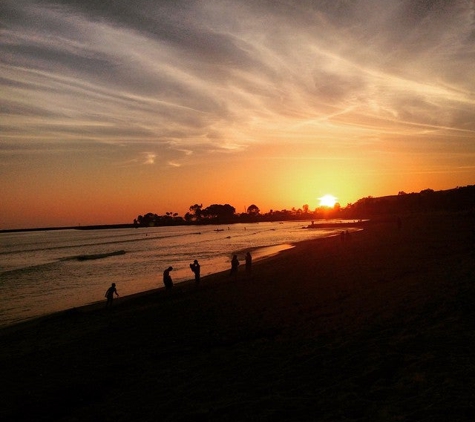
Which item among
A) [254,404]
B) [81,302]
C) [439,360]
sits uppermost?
[439,360]

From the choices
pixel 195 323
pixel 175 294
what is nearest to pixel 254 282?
pixel 175 294

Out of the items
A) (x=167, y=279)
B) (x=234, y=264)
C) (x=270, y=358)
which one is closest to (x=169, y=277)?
(x=167, y=279)

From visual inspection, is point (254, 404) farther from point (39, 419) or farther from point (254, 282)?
point (254, 282)

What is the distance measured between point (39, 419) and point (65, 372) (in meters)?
2.53

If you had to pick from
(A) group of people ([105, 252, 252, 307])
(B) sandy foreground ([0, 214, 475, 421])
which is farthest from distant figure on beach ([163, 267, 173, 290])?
(B) sandy foreground ([0, 214, 475, 421])

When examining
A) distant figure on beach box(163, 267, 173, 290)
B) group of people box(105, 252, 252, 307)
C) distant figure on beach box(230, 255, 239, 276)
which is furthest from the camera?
distant figure on beach box(230, 255, 239, 276)

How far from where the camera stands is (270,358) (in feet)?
27.7

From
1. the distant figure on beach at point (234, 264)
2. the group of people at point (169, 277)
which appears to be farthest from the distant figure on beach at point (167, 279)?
the distant figure on beach at point (234, 264)

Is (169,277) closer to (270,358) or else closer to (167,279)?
(167,279)

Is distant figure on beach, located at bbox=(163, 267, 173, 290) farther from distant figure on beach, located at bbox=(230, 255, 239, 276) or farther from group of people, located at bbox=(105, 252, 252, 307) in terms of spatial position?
distant figure on beach, located at bbox=(230, 255, 239, 276)

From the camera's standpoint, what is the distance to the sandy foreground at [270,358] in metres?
5.84

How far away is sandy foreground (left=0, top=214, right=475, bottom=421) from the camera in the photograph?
5.84 meters

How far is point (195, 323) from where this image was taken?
13047 mm

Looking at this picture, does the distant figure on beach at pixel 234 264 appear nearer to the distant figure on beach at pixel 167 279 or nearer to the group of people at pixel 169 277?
the group of people at pixel 169 277
